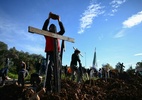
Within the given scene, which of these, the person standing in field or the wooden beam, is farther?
the person standing in field

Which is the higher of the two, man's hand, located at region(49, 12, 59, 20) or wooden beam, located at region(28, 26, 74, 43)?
man's hand, located at region(49, 12, 59, 20)

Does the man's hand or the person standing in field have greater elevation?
the man's hand

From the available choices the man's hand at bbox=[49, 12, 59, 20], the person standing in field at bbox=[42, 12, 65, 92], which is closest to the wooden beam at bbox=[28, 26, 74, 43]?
the person standing in field at bbox=[42, 12, 65, 92]

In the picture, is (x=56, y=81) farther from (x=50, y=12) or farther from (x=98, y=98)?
(x=50, y=12)

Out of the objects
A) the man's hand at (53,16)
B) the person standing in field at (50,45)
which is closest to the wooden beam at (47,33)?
the person standing in field at (50,45)

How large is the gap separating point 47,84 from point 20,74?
141 inches

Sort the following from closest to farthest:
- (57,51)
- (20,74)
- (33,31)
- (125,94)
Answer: (33,31) → (57,51) → (125,94) → (20,74)

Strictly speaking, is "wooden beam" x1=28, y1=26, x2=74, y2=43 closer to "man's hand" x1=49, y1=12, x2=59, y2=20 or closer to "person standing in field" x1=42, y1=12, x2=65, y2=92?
"person standing in field" x1=42, y1=12, x2=65, y2=92

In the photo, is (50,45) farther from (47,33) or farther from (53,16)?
(53,16)

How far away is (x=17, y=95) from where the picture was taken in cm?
525

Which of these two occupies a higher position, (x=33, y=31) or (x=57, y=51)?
(x=33, y=31)

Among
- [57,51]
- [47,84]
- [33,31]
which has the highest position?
[33,31]

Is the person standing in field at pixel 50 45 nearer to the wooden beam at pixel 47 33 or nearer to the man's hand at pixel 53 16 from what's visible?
the man's hand at pixel 53 16

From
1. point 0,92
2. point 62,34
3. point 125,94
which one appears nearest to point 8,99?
point 0,92
